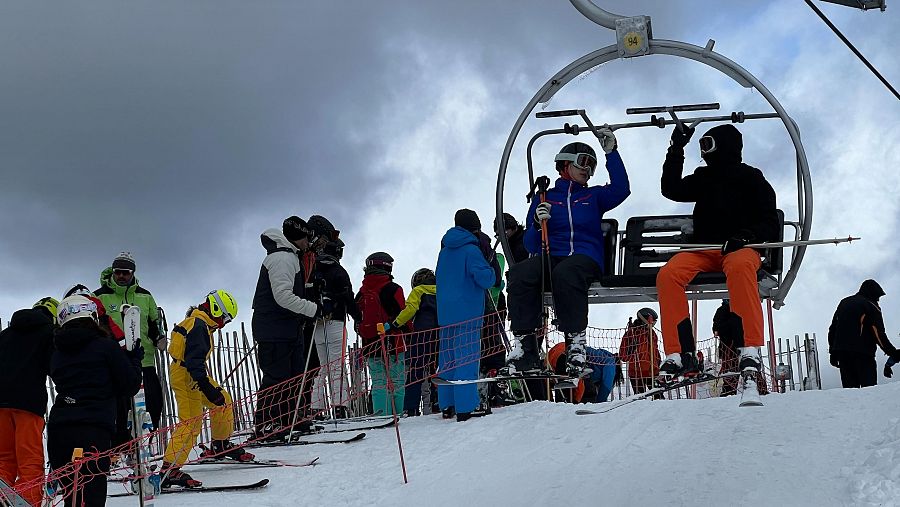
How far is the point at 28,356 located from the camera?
25.5ft

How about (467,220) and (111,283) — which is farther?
(467,220)

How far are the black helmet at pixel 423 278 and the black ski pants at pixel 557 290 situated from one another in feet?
8.45

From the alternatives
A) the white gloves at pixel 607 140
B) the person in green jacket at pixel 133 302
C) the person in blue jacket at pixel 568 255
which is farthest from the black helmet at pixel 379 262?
the white gloves at pixel 607 140

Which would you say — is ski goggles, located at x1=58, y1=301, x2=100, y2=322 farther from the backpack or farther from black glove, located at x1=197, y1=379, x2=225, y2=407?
the backpack

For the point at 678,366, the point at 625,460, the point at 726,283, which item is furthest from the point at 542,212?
the point at 625,460

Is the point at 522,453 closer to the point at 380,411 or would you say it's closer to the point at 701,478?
the point at 701,478

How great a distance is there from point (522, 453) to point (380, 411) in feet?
13.6

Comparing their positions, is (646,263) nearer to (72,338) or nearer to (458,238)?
(458,238)

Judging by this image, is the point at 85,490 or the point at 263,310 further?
the point at 263,310

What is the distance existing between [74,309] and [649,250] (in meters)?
4.46

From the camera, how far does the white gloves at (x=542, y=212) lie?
29.3ft

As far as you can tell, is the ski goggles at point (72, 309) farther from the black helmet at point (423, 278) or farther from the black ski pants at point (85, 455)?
the black helmet at point (423, 278)

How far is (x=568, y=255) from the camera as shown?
8.98 meters

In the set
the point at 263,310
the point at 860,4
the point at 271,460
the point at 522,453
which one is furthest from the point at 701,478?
the point at 263,310
